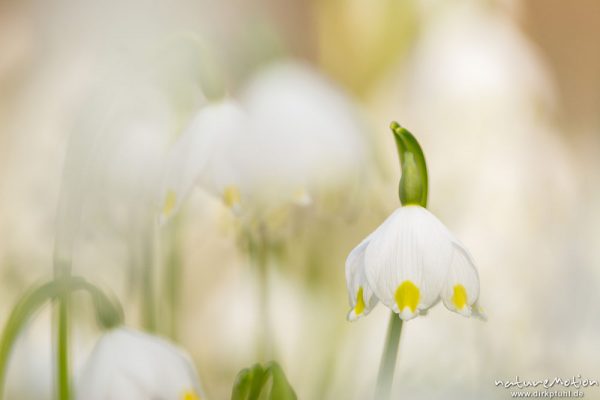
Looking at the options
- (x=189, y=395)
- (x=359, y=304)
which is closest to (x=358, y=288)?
(x=359, y=304)

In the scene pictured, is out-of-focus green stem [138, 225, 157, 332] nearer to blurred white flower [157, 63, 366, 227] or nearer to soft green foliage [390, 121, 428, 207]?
blurred white flower [157, 63, 366, 227]

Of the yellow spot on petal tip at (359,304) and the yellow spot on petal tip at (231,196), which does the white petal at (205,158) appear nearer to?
the yellow spot on petal tip at (231,196)

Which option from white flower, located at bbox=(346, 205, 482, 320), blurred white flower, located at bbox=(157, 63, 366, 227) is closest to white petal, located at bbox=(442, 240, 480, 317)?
white flower, located at bbox=(346, 205, 482, 320)

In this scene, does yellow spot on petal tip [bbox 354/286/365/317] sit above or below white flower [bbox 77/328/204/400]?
above

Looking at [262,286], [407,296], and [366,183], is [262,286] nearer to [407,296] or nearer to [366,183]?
[366,183]

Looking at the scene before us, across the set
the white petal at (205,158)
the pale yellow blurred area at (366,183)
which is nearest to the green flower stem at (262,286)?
the pale yellow blurred area at (366,183)

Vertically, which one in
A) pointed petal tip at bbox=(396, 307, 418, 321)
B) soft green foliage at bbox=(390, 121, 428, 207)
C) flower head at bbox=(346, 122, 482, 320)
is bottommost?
pointed petal tip at bbox=(396, 307, 418, 321)
